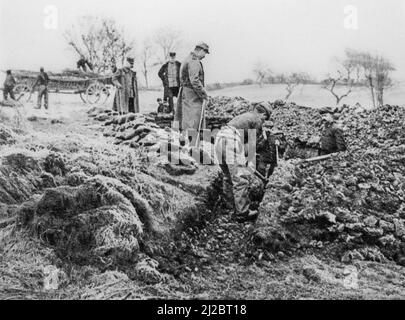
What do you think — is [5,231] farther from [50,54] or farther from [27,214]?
[50,54]

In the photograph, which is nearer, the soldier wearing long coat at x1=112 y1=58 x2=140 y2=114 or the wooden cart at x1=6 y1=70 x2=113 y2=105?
the wooden cart at x1=6 y1=70 x2=113 y2=105

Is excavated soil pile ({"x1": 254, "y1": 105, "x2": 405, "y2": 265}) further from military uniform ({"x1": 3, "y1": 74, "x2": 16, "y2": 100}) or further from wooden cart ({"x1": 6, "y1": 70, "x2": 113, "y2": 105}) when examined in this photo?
military uniform ({"x1": 3, "y1": 74, "x2": 16, "y2": 100})

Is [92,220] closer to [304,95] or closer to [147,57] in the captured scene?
[147,57]

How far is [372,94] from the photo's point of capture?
4.26m

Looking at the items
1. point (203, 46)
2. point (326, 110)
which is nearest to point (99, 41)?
point (203, 46)

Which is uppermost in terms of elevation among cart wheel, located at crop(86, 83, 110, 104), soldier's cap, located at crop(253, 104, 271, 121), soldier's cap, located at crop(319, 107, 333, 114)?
cart wheel, located at crop(86, 83, 110, 104)

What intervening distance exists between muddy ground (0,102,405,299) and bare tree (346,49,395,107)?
4.96 feet

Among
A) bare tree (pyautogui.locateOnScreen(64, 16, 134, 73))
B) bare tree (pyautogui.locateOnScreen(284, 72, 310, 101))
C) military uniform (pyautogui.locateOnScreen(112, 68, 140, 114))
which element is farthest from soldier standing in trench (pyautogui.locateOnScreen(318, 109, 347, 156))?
bare tree (pyautogui.locateOnScreen(64, 16, 134, 73))

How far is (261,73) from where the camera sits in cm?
414

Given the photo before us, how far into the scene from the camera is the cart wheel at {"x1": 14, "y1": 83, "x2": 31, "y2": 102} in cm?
394

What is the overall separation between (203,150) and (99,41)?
1.24 meters

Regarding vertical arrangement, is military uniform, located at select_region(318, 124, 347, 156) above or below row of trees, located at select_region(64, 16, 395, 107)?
below

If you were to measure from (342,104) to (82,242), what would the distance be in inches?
93.0
